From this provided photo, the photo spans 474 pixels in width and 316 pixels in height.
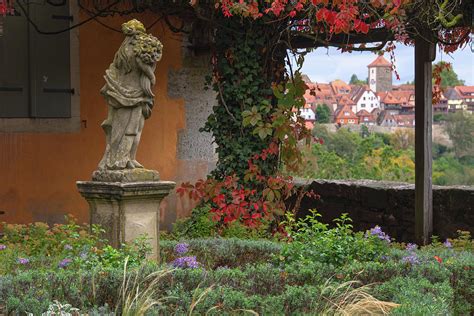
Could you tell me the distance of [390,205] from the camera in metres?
11.1

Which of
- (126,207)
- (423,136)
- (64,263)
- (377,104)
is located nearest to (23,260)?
(64,263)

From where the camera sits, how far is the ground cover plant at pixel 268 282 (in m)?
5.21

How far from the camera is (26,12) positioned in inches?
395

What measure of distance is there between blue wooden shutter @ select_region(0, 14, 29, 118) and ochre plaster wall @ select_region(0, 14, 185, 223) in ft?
1.05

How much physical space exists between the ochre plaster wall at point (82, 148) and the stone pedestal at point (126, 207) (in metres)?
3.12

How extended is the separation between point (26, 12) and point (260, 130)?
9.84 ft

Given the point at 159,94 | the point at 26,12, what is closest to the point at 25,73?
the point at 26,12

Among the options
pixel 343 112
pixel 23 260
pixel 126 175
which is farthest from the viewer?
pixel 343 112

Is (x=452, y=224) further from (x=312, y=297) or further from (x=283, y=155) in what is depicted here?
(x=312, y=297)

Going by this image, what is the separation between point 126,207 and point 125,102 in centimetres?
83

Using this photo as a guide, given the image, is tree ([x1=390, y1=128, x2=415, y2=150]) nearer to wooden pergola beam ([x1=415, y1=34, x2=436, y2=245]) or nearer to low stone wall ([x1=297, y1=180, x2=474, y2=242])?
low stone wall ([x1=297, y1=180, x2=474, y2=242])

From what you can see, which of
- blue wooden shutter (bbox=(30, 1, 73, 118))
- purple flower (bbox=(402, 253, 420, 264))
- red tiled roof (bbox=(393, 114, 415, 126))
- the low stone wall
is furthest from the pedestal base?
red tiled roof (bbox=(393, 114, 415, 126))

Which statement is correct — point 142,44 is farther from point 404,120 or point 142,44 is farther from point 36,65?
point 404,120

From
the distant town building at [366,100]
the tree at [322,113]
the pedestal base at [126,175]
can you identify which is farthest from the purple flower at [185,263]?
the distant town building at [366,100]
